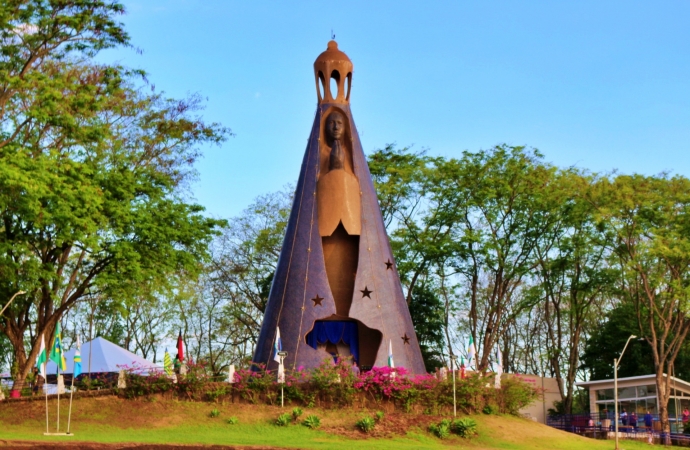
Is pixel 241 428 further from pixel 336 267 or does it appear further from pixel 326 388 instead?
pixel 336 267

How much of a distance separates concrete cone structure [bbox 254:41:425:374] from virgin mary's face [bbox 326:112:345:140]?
3 cm

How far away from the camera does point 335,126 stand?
93.8ft

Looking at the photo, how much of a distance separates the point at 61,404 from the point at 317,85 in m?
13.1

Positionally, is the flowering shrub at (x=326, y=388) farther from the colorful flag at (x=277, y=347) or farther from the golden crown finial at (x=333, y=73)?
the golden crown finial at (x=333, y=73)

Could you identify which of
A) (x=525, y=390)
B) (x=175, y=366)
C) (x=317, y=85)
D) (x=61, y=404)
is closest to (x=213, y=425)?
(x=175, y=366)

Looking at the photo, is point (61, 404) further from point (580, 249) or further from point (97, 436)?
point (580, 249)

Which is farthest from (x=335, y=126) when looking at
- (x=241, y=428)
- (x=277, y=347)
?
(x=241, y=428)

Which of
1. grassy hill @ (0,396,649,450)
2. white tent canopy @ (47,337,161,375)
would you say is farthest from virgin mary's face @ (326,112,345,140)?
white tent canopy @ (47,337,161,375)

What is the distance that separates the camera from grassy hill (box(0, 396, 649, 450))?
19.8 metres

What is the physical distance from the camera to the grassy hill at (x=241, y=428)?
19.8 meters

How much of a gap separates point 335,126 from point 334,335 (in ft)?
22.4

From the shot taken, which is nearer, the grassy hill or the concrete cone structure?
the grassy hill

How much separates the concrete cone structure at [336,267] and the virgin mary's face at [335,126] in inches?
1.3

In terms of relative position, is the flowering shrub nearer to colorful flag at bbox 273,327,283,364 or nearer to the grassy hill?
the grassy hill
